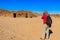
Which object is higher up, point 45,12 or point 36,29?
point 45,12

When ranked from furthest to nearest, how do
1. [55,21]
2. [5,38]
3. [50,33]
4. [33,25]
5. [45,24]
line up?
1. [55,21]
2. [33,25]
3. [50,33]
4. [45,24]
5. [5,38]

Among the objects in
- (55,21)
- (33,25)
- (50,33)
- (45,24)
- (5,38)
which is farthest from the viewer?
(55,21)

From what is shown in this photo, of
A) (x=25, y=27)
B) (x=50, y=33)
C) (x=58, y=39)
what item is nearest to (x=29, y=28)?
(x=25, y=27)

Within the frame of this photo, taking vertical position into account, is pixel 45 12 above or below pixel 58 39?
above

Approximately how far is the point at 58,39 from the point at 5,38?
4664mm

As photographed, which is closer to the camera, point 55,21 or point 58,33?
point 58,33

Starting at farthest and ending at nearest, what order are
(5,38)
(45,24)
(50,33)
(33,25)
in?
(33,25) < (50,33) < (45,24) < (5,38)

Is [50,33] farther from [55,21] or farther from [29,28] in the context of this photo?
[55,21]

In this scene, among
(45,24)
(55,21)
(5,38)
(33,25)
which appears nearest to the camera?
(5,38)

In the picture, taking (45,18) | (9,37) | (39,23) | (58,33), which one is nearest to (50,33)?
(58,33)

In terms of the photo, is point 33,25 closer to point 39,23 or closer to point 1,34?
point 39,23

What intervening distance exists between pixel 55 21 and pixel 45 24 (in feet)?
16.8

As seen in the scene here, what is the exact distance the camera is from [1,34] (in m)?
11.6

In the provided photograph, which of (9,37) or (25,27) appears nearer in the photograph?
(9,37)
